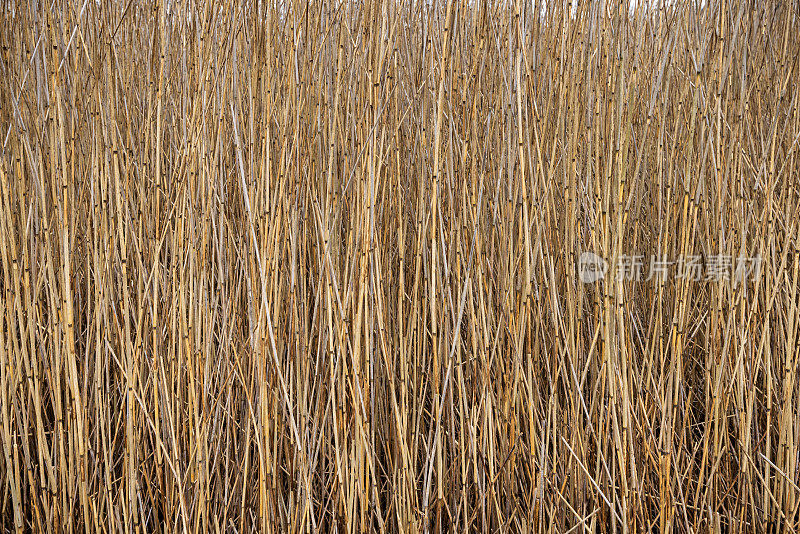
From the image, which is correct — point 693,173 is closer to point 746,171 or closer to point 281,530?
point 746,171

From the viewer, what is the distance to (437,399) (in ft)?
3.08

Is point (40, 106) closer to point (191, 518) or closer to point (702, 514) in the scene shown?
point (191, 518)

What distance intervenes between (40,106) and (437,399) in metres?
0.73

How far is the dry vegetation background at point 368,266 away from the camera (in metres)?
0.91

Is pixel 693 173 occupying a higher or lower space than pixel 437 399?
higher

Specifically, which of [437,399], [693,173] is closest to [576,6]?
[693,173]

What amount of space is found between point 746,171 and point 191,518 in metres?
1.08

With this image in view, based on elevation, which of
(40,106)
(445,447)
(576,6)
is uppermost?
(576,6)

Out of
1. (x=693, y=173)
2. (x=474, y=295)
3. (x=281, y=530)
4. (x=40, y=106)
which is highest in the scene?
(x=40, y=106)

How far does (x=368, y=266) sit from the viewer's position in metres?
0.90

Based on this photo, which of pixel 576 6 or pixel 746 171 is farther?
pixel 746 171

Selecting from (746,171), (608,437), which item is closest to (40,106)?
(608,437)

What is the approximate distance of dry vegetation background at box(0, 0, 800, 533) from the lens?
91cm

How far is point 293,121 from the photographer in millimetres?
931
